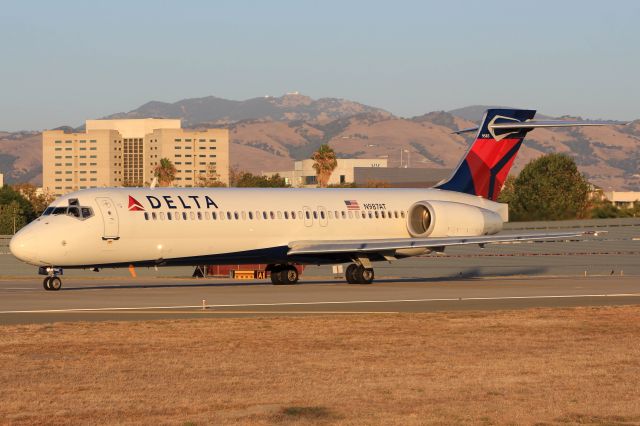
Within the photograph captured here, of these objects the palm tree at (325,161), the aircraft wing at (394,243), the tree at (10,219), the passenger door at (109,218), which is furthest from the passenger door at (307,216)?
the palm tree at (325,161)

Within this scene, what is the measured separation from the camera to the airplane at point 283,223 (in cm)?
3762

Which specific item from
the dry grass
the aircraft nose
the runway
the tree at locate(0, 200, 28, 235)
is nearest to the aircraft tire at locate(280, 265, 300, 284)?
the runway

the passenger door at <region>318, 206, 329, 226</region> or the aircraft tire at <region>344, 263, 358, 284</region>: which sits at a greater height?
the passenger door at <region>318, 206, 329, 226</region>

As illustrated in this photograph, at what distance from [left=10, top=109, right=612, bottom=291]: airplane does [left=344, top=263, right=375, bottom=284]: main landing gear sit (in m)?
0.05

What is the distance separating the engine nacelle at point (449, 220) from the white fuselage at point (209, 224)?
0.19 ft

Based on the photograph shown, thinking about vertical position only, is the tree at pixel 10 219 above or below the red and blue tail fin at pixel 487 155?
below

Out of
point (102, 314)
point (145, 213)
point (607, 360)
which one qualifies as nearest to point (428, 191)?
point (145, 213)

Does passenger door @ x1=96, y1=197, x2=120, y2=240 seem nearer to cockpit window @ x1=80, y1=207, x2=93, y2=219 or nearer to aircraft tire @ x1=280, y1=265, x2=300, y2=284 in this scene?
cockpit window @ x1=80, y1=207, x2=93, y2=219

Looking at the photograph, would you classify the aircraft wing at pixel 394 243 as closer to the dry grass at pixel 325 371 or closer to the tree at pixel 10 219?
the dry grass at pixel 325 371

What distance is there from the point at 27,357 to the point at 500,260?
156 feet

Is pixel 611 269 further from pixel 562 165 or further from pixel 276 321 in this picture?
pixel 562 165

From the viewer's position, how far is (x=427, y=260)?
67.8 m

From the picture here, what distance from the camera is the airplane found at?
1481 inches

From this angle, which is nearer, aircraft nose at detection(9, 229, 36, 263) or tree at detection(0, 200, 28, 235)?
aircraft nose at detection(9, 229, 36, 263)
